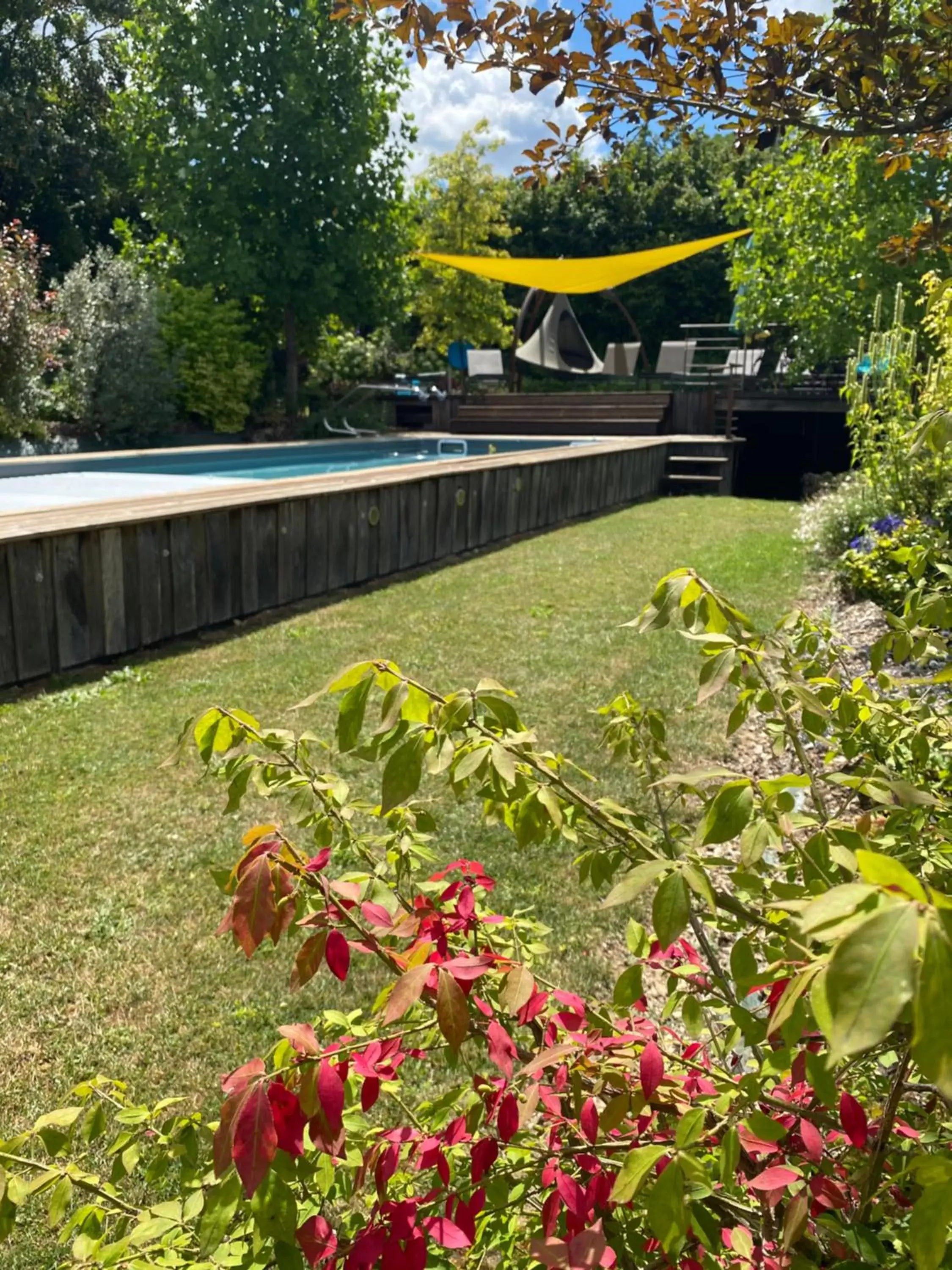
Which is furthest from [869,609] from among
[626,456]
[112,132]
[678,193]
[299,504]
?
[678,193]

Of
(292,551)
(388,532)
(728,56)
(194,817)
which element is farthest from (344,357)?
(728,56)

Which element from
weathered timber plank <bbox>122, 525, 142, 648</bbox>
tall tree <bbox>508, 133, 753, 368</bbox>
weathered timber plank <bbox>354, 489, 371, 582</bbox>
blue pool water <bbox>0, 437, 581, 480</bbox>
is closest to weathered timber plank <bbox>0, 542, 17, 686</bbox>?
weathered timber plank <bbox>122, 525, 142, 648</bbox>

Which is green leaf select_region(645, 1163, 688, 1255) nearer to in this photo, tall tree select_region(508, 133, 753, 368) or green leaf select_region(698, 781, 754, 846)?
green leaf select_region(698, 781, 754, 846)

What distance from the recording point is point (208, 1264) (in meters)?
0.91

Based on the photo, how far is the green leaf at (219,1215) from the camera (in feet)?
2.62

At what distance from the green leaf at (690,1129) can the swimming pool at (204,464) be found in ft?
19.9

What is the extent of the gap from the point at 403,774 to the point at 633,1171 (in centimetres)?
37

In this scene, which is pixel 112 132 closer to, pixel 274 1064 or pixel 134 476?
pixel 134 476

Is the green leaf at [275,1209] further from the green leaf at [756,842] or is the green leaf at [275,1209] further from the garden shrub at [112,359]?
the garden shrub at [112,359]

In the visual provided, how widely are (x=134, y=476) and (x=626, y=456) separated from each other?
5.96 meters

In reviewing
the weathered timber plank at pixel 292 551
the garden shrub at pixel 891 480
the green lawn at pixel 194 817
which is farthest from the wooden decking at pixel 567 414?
the weathered timber plank at pixel 292 551

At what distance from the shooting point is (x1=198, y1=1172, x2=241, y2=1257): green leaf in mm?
799

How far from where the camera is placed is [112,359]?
14.6 metres

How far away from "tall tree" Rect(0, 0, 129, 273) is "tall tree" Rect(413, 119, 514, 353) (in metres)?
8.07
